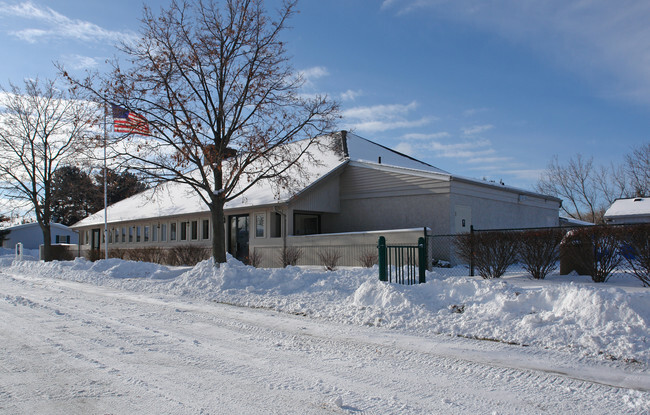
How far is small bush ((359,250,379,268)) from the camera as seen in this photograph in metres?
17.8

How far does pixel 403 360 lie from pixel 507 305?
3.03 m

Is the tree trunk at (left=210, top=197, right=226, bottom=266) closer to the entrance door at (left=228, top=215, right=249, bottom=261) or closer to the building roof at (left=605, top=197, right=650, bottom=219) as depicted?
the entrance door at (left=228, top=215, right=249, bottom=261)

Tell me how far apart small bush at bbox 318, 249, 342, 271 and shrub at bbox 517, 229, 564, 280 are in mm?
7652

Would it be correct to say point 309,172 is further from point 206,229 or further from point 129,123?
point 129,123

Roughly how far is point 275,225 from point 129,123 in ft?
28.2

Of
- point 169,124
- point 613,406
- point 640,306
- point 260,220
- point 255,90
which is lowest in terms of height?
point 613,406

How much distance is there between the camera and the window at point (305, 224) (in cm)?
2345

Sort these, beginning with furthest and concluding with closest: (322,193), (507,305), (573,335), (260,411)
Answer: (322,193) < (507,305) < (573,335) < (260,411)

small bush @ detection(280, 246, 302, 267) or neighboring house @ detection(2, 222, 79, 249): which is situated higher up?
neighboring house @ detection(2, 222, 79, 249)

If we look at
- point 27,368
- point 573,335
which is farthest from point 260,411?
point 573,335

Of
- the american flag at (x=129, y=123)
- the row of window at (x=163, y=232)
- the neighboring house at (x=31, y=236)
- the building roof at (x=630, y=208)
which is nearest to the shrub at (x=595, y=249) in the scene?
the american flag at (x=129, y=123)

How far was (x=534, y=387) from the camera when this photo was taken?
5.09 m

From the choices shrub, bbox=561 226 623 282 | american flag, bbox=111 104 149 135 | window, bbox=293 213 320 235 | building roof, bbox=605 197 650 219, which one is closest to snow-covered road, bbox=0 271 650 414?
shrub, bbox=561 226 623 282

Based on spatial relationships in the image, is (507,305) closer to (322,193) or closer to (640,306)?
(640,306)
